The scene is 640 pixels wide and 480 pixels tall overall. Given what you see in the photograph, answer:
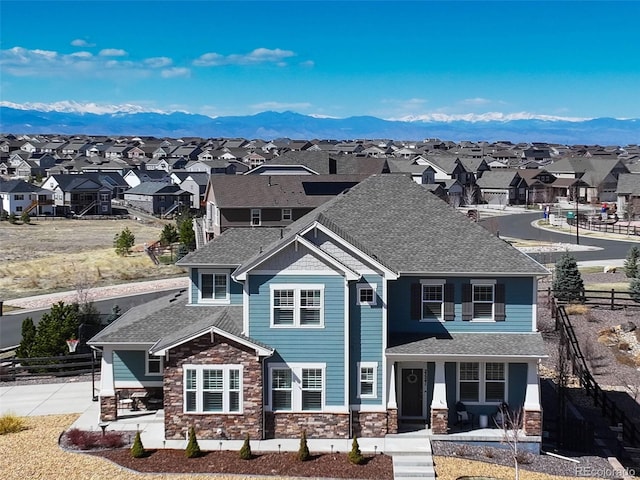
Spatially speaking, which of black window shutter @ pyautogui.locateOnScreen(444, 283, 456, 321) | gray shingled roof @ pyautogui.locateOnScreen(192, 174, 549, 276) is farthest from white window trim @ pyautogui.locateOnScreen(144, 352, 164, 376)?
black window shutter @ pyautogui.locateOnScreen(444, 283, 456, 321)

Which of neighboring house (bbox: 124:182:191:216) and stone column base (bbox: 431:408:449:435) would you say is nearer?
stone column base (bbox: 431:408:449:435)

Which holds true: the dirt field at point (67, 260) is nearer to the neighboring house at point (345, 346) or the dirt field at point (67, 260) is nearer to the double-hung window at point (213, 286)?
the double-hung window at point (213, 286)

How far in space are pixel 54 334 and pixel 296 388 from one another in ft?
A: 42.5

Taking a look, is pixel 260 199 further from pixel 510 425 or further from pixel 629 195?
pixel 629 195

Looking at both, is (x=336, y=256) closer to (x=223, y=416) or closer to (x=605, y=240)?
(x=223, y=416)

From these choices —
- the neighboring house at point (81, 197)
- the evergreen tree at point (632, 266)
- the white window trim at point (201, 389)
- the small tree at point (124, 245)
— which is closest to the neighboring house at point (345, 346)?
the white window trim at point (201, 389)

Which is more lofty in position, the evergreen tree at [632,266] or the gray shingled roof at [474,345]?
the gray shingled roof at [474,345]

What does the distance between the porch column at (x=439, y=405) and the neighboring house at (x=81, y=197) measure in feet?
298

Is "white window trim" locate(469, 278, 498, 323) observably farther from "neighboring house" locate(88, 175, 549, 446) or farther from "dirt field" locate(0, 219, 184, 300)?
"dirt field" locate(0, 219, 184, 300)

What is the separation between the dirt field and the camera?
56.3 metres

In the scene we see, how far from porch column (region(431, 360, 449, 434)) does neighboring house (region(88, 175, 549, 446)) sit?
4cm

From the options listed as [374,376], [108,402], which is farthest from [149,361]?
[374,376]

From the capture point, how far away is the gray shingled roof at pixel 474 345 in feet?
75.9

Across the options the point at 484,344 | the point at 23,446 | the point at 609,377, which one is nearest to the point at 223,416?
the point at 23,446
